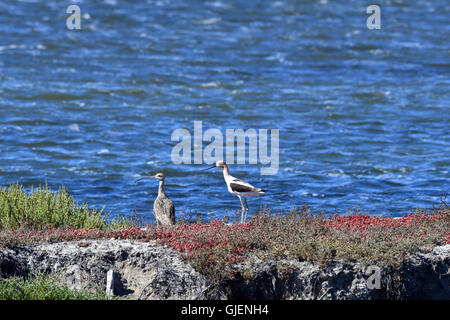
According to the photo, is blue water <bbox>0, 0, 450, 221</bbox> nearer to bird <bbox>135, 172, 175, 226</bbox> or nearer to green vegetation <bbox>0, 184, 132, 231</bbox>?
bird <bbox>135, 172, 175, 226</bbox>

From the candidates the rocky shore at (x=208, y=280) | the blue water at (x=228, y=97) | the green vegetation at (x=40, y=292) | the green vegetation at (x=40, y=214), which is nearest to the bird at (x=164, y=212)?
the green vegetation at (x=40, y=214)

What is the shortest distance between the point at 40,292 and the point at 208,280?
98.0 inches

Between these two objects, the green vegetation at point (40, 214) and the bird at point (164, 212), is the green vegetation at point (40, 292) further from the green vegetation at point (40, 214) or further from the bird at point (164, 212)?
Answer: the bird at point (164, 212)

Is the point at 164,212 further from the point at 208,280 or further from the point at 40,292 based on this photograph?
the point at 40,292

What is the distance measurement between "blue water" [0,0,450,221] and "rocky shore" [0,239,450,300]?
551cm

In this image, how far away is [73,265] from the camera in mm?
14109

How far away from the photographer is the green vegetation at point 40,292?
509 inches

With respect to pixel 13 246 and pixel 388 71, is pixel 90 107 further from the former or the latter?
pixel 13 246

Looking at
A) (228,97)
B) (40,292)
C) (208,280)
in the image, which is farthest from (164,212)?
(228,97)

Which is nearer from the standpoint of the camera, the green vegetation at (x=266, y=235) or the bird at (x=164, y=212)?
the green vegetation at (x=266, y=235)

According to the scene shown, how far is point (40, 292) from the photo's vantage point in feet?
42.5

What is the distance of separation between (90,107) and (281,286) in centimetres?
2396

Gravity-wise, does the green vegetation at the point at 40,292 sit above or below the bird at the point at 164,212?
below

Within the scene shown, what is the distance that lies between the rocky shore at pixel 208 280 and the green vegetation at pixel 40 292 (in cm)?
48
